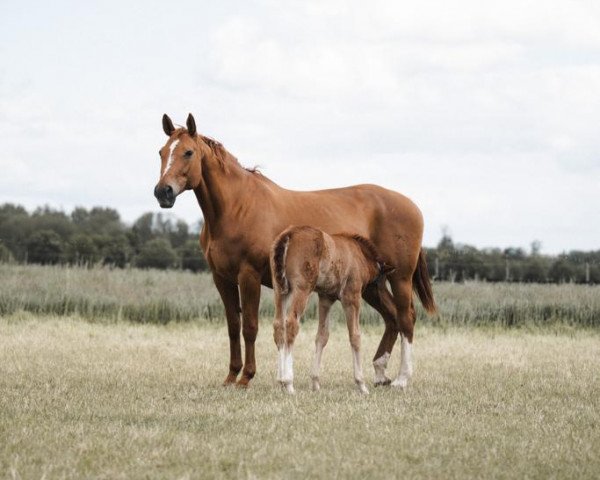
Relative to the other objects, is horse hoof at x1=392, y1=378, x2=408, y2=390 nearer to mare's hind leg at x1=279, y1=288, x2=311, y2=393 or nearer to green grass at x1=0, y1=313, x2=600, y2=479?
green grass at x1=0, y1=313, x2=600, y2=479

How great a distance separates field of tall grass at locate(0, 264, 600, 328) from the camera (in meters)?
18.0

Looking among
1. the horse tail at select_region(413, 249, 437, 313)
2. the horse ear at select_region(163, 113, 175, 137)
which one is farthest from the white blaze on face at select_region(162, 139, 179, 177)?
the horse tail at select_region(413, 249, 437, 313)

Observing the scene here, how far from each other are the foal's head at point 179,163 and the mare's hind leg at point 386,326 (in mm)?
2558

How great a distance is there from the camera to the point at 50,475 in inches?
219

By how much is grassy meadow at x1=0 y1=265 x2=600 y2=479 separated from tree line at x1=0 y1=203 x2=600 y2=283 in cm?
1047

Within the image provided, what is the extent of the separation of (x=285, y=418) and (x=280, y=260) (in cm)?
205

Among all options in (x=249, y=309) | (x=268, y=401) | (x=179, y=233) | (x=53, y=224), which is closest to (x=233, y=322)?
(x=249, y=309)

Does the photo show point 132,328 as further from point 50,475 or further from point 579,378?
point 50,475

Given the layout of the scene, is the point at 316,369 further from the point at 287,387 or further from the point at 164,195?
the point at 164,195

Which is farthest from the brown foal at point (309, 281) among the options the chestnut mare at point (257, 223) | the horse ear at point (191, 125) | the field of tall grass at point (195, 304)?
the field of tall grass at point (195, 304)

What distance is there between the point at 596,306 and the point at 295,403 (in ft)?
41.2

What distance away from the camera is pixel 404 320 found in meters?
10.6

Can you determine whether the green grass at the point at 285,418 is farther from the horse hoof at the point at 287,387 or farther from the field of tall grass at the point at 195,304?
the field of tall grass at the point at 195,304

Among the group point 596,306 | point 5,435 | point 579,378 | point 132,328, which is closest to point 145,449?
point 5,435
